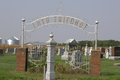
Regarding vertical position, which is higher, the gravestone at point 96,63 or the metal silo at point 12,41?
the metal silo at point 12,41

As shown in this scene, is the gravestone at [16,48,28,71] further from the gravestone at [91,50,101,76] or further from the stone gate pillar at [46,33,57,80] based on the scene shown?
the gravestone at [91,50,101,76]

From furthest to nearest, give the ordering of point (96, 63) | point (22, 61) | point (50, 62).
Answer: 1. point (22, 61)
2. point (96, 63)
3. point (50, 62)

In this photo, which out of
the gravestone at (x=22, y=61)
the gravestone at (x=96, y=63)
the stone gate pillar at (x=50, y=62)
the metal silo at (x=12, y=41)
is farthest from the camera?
the metal silo at (x=12, y=41)

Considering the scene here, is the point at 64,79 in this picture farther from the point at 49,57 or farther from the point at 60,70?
the point at 60,70

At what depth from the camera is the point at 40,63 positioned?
1191 cm

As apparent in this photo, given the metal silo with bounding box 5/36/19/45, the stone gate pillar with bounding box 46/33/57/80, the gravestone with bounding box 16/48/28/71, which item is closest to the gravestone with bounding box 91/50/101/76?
the stone gate pillar with bounding box 46/33/57/80

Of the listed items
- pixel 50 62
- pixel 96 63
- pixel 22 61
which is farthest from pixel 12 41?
pixel 50 62

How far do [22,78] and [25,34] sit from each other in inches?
141

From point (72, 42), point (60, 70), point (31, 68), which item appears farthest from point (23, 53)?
point (72, 42)

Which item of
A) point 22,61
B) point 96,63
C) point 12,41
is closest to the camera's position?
point 96,63

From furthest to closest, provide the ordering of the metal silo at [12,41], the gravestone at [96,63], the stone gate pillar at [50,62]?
the metal silo at [12,41], the gravestone at [96,63], the stone gate pillar at [50,62]

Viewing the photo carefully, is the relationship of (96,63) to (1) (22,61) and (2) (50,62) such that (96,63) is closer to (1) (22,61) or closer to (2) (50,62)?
(2) (50,62)

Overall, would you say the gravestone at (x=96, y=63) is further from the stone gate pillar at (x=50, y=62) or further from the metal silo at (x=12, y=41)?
the metal silo at (x=12, y=41)

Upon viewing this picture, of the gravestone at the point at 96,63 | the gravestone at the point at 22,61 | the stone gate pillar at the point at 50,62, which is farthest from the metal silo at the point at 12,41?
the stone gate pillar at the point at 50,62
